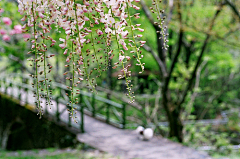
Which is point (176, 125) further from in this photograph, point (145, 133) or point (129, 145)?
point (129, 145)

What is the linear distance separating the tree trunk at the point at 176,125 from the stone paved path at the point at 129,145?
0.83 meters

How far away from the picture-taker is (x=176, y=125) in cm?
656

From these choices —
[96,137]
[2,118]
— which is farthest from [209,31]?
[2,118]

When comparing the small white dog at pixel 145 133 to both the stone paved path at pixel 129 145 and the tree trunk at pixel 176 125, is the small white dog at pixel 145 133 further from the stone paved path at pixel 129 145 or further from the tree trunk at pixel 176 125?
the tree trunk at pixel 176 125

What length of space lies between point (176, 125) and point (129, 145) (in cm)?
200

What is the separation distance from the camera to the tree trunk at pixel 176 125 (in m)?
6.53

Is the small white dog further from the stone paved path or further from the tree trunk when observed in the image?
the tree trunk

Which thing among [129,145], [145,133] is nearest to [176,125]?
[145,133]

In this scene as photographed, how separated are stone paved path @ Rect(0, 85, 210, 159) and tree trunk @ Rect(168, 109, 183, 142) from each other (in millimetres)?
833

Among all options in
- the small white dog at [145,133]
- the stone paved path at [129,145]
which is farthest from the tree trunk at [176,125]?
the small white dog at [145,133]

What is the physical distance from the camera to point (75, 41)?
88 cm

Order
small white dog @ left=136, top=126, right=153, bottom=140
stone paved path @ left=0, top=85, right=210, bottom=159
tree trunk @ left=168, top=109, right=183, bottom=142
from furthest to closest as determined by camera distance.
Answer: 1. tree trunk @ left=168, top=109, right=183, bottom=142
2. small white dog @ left=136, top=126, right=153, bottom=140
3. stone paved path @ left=0, top=85, right=210, bottom=159

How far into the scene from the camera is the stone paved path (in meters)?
4.69

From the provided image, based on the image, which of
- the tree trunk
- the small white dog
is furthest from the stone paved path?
the tree trunk
